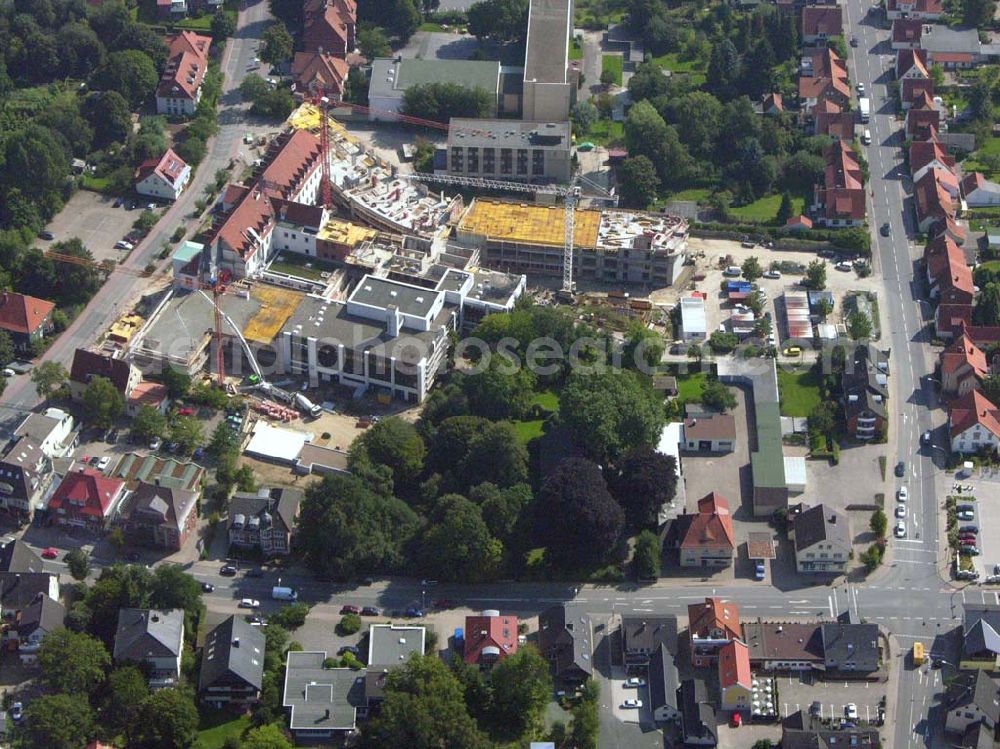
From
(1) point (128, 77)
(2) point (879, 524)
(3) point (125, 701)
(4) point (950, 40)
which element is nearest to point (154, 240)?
(1) point (128, 77)

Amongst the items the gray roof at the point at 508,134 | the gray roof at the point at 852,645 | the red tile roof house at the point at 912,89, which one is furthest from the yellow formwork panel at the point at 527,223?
the gray roof at the point at 852,645

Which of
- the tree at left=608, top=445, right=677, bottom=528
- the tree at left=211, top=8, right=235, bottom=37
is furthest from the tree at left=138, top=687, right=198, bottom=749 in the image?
the tree at left=211, top=8, right=235, bottom=37

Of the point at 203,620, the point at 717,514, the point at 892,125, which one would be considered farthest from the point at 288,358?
the point at 892,125

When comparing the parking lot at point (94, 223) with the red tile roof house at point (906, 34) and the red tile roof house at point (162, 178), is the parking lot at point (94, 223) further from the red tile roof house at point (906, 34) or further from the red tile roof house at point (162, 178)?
the red tile roof house at point (906, 34)

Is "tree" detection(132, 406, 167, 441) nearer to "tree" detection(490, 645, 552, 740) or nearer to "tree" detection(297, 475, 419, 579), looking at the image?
"tree" detection(297, 475, 419, 579)

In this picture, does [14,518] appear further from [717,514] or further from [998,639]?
[998,639]
